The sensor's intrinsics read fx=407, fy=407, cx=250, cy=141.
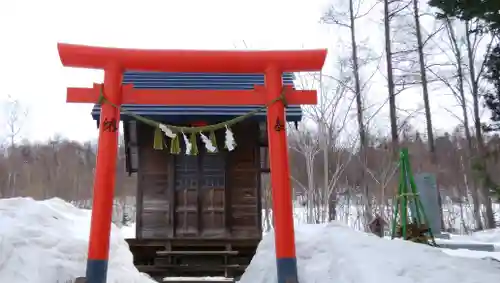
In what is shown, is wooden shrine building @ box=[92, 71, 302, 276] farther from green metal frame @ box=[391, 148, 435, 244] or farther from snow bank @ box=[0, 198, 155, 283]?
green metal frame @ box=[391, 148, 435, 244]

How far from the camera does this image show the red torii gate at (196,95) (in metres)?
5.35

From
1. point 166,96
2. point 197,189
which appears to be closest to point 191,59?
point 166,96

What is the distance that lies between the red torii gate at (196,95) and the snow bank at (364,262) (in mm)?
571

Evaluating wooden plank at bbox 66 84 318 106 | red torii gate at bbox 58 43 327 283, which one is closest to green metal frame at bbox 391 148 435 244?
red torii gate at bbox 58 43 327 283

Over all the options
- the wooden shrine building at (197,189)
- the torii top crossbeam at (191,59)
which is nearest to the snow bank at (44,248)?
the wooden shrine building at (197,189)

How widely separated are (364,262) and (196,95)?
3.20 m

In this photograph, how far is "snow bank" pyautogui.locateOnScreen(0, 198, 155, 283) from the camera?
5230 millimetres

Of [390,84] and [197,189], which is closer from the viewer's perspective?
[197,189]

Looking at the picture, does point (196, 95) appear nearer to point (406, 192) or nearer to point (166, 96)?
point (166, 96)

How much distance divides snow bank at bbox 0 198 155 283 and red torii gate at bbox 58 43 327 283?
0.77m

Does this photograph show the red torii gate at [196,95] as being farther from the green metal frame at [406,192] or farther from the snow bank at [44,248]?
the green metal frame at [406,192]

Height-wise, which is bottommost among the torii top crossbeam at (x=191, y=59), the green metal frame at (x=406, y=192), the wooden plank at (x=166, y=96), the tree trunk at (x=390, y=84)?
the green metal frame at (x=406, y=192)

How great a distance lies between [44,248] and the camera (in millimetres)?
5742

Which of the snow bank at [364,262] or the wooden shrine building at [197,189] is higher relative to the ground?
the wooden shrine building at [197,189]
